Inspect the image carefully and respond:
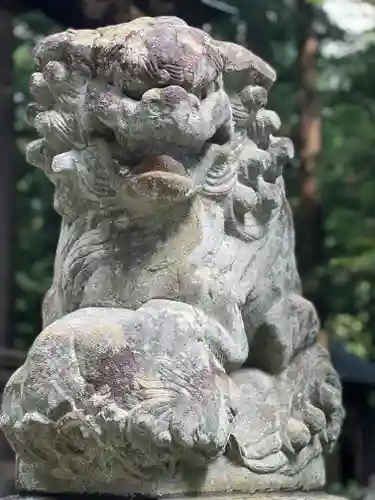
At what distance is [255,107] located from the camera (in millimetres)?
1600

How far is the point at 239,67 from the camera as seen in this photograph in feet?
5.14

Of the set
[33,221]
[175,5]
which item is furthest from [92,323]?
[33,221]

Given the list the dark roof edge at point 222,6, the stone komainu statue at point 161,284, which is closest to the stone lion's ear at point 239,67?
the stone komainu statue at point 161,284

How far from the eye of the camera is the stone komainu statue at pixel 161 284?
1305mm

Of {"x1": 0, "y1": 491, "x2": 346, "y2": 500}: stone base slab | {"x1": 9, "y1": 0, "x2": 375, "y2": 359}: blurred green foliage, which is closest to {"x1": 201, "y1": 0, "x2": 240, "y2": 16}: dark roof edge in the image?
{"x1": 9, "y1": 0, "x2": 375, "y2": 359}: blurred green foliage

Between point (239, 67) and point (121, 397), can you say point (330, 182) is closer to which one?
point (239, 67)

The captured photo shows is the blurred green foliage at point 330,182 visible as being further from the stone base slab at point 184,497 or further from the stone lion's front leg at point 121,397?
the stone lion's front leg at point 121,397

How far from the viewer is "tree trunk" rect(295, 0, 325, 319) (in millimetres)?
3803

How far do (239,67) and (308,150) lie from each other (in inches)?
92.8

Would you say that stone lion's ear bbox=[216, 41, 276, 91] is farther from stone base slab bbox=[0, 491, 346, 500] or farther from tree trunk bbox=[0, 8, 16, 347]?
tree trunk bbox=[0, 8, 16, 347]

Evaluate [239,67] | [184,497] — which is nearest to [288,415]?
[184,497]

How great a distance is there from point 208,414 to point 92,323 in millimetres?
216

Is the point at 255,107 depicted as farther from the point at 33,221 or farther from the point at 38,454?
the point at 33,221

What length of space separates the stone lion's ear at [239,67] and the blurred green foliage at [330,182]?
79.6 inches
